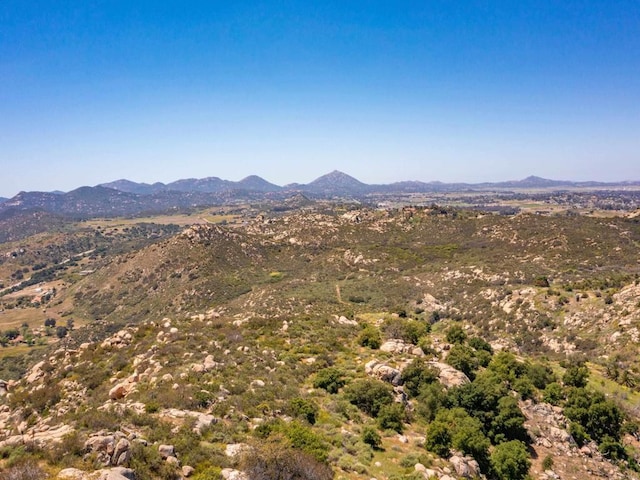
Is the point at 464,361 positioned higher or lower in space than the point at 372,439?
lower

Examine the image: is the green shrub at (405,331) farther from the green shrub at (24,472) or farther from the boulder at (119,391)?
the green shrub at (24,472)

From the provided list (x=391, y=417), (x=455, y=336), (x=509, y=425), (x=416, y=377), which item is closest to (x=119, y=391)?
(x=391, y=417)

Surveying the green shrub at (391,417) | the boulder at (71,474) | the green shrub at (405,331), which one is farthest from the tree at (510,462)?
the boulder at (71,474)

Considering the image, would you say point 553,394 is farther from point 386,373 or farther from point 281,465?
point 281,465

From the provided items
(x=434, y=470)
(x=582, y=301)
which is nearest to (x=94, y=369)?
(x=434, y=470)

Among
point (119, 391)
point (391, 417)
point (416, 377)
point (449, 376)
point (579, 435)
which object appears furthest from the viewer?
point (449, 376)

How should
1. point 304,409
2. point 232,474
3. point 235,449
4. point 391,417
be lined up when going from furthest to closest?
point 391,417
point 304,409
point 235,449
point 232,474

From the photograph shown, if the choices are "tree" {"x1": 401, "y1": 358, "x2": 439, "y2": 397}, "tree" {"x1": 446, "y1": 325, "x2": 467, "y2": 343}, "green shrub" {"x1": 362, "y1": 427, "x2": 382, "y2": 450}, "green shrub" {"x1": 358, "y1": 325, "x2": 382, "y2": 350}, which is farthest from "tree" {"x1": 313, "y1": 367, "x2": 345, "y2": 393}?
"tree" {"x1": 446, "y1": 325, "x2": 467, "y2": 343}

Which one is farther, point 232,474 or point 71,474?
point 232,474
